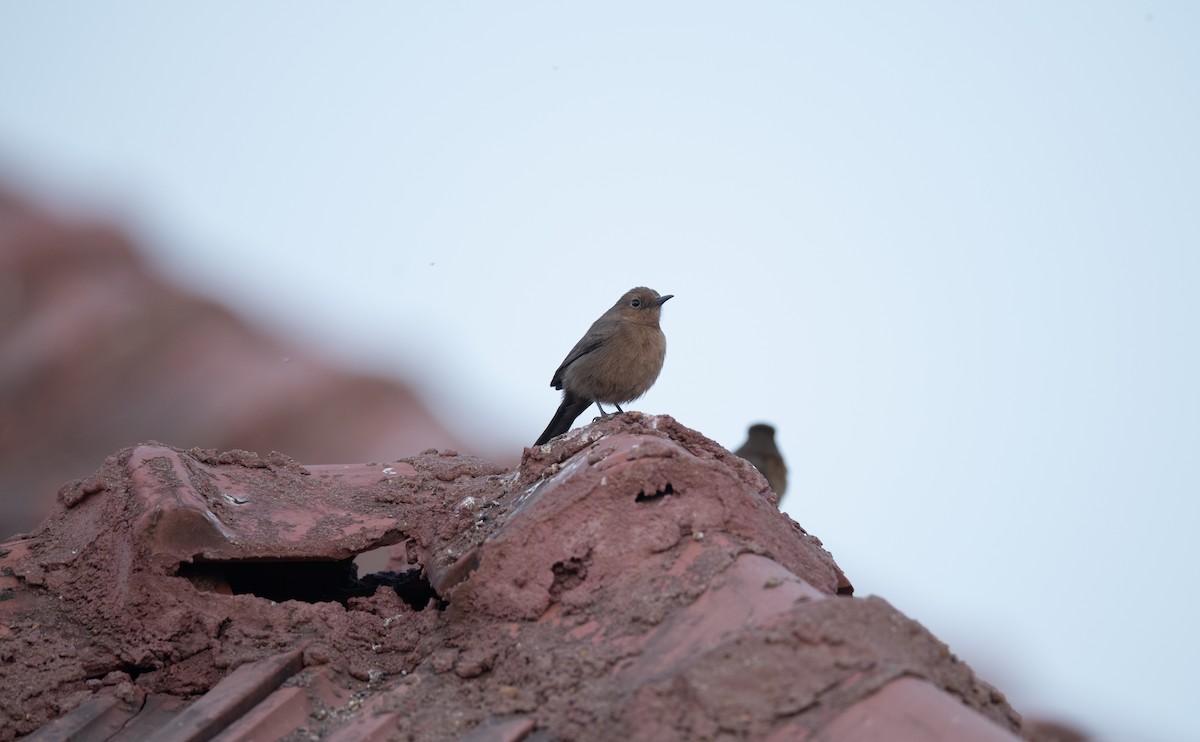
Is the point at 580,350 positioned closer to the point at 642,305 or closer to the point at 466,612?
the point at 642,305

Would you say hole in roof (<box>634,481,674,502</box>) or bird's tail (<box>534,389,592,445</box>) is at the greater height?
bird's tail (<box>534,389,592,445</box>)

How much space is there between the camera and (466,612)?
3098 mm

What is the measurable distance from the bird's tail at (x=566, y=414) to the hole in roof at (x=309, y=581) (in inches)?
147

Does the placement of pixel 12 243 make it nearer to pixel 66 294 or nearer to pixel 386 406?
pixel 66 294

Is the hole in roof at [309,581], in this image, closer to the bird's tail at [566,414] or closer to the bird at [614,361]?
the bird at [614,361]

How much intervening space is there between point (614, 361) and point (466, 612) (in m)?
4.42

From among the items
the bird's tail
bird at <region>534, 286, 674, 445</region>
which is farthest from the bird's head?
the bird's tail

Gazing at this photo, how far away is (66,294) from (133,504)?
6445mm

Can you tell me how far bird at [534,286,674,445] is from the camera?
7469mm

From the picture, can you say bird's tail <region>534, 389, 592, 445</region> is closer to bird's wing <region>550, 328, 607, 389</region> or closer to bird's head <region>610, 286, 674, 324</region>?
bird's wing <region>550, 328, 607, 389</region>

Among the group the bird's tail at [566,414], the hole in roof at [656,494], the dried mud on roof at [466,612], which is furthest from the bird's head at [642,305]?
the hole in roof at [656,494]

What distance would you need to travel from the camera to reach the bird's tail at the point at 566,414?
25.2ft

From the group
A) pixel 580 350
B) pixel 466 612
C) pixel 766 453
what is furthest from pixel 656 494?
pixel 766 453

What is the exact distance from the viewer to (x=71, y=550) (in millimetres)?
3617
